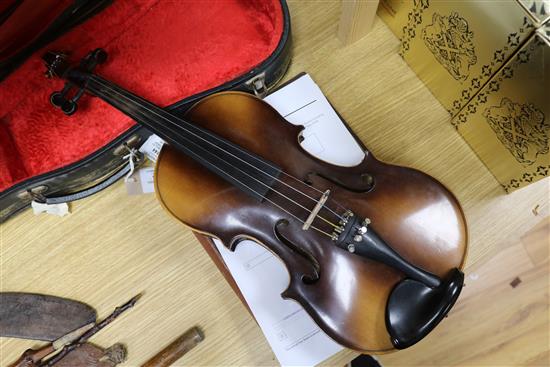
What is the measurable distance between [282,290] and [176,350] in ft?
0.65

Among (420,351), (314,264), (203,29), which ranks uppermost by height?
(203,29)

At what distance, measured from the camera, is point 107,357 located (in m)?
0.71

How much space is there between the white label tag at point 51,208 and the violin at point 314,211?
177 mm

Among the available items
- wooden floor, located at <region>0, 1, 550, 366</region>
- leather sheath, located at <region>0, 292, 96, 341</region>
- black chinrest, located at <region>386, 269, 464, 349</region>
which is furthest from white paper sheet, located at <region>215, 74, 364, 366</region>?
leather sheath, located at <region>0, 292, 96, 341</region>

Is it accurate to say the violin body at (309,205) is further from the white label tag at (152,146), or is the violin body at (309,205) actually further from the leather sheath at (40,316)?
the leather sheath at (40,316)

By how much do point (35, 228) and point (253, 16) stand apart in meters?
0.52

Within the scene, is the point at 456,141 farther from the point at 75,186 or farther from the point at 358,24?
the point at 75,186

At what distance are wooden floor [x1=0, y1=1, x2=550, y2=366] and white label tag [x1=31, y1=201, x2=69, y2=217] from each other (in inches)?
0.6

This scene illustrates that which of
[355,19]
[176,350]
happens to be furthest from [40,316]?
[355,19]

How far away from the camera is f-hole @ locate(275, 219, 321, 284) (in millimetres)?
599

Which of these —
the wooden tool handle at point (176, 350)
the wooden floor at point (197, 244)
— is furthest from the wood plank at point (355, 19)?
the wooden tool handle at point (176, 350)

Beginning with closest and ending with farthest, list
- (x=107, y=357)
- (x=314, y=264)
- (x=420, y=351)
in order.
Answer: (x=314, y=264) < (x=107, y=357) < (x=420, y=351)

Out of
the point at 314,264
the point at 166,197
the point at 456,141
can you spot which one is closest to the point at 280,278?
the point at 314,264

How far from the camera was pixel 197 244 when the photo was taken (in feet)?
2.42
